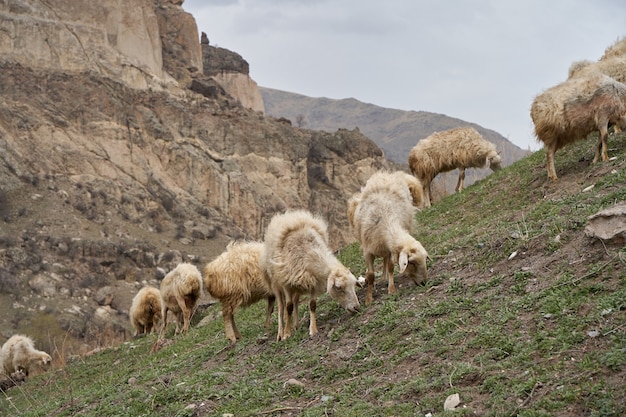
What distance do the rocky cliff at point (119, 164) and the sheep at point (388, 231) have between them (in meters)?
26.6

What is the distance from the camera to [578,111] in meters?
12.6

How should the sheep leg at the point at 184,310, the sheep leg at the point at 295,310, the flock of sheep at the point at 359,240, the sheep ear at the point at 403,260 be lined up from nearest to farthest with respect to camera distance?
the sheep ear at the point at 403,260, the flock of sheep at the point at 359,240, the sheep leg at the point at 295,310, the sheep leg at the point at 184,310

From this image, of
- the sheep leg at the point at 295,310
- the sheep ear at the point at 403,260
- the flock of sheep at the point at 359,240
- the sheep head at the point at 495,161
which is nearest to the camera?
the sheep ear at the point at 403,260

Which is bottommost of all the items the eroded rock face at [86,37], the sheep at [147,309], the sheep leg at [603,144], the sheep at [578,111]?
the sheep at [147,309]

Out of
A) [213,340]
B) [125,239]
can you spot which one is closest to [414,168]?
[213,340]

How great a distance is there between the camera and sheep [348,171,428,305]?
31.0 feet

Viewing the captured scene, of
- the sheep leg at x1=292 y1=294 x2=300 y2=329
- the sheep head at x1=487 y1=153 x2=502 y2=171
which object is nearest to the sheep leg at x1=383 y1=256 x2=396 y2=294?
the sheep leg at x1=292 y1=294 x2=300 y2=329

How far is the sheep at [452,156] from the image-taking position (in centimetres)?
1908

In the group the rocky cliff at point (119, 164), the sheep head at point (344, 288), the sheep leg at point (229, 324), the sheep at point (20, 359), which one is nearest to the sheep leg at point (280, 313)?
the sheep head at point (344, 288)

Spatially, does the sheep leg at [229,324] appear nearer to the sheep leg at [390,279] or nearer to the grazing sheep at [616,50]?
the sheep leg at [390,279]

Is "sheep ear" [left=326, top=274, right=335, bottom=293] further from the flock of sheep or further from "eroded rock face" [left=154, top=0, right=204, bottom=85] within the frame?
"eroded rock face" [left=154, top=0, right=204, bottom=85]

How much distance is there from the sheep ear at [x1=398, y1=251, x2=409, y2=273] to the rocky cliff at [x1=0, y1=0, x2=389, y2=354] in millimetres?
27762

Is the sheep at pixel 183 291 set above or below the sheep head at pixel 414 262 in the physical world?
below

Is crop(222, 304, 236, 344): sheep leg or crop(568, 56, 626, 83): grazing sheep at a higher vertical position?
crop(568, 56, 626, 83): grazing sheep
